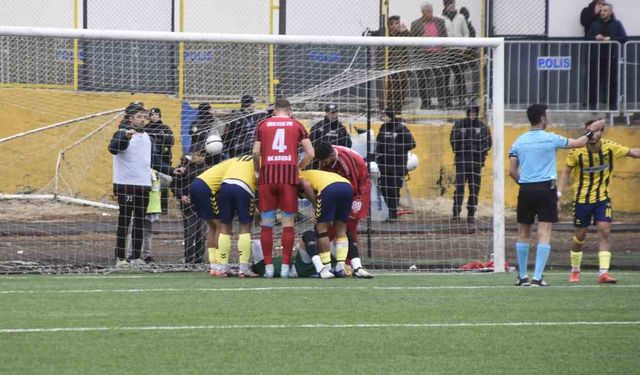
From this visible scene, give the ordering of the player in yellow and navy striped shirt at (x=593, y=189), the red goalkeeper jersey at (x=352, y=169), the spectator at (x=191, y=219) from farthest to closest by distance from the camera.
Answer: the spectator at (x=191, y=219) < the red goalkeeper jersey at (x=352, y=169) < the player in yellow and navy striped shirt at (x=593, y=189)

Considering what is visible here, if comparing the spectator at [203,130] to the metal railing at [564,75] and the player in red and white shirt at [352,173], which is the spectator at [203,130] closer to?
the player in red and white shirt at [352,173]

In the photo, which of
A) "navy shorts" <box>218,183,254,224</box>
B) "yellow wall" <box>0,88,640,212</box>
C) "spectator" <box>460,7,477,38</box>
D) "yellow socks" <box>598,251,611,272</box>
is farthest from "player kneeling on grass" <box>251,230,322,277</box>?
"spectator" <box>460,7,477,38</box>

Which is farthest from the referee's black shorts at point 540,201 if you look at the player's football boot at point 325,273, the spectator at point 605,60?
the spectator at point 605,60

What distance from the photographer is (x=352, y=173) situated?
15.4 meters

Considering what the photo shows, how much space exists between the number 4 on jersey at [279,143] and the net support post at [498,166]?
3094mm

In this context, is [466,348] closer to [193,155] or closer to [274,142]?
[274,142]

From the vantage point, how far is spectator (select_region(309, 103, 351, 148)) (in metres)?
17.5

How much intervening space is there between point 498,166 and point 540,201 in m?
2.89

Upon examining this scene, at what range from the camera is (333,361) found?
8.36 meters

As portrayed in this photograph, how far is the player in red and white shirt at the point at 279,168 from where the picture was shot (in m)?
14.5

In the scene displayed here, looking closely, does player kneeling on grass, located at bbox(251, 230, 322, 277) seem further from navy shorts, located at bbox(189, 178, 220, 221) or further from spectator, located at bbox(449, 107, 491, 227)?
spectator, located at bbox(449, 107, 491, 227)

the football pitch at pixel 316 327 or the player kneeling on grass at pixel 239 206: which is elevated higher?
the player kneeling on grass at pixel 239 206

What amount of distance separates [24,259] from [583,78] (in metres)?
10.5

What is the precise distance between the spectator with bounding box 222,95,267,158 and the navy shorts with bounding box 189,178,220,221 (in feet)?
5.36
